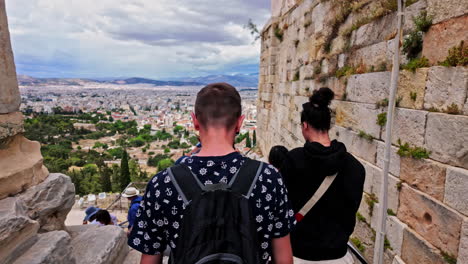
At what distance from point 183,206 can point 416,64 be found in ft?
6.74

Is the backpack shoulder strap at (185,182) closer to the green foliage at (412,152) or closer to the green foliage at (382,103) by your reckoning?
the green foliage at (412,152)

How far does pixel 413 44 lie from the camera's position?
2.30m

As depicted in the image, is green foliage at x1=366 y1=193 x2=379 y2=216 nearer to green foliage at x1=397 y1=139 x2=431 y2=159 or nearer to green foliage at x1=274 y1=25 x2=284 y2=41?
green foliage at x1=397 y1=139 x2=431 y2=159

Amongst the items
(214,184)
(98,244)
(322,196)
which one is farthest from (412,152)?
(98,244)

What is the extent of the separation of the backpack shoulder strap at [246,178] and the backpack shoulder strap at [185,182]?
0.14 metres

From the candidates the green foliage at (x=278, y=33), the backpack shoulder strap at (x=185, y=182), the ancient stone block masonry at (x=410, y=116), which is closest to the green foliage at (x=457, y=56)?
the ancient stone block masonry at (x=410, y=116)

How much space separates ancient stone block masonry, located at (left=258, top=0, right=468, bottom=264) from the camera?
187 cm

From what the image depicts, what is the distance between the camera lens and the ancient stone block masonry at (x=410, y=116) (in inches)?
73.5

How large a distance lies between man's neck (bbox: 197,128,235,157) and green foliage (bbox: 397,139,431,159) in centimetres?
159

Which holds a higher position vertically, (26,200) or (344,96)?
(344,96)

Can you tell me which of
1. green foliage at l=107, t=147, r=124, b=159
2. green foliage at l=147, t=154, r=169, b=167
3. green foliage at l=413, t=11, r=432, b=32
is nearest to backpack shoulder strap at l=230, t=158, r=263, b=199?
green foliage at l=413, t=11, r=432, b=32

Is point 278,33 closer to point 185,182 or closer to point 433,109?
point 433,109

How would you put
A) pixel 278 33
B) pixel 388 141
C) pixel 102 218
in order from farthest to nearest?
pixel 278 33 → pixel 102 218 → pixel 388 141

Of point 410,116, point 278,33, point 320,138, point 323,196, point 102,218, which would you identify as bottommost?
point 102,218
